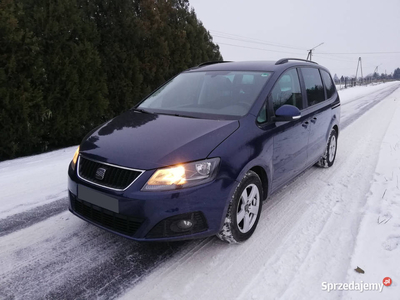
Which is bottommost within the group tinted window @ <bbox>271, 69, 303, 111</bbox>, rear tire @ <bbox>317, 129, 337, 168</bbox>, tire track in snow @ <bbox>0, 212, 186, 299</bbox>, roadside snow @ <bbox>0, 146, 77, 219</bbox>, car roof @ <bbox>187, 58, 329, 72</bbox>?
tire track in snow @ <bbox>0, 212, 186, 299</bbox>

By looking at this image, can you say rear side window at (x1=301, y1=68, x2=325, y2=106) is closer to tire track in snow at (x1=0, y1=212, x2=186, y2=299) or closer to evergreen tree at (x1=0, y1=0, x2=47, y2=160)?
tire track in snow at (x1=0, y1=212, x2=186, y2=299)

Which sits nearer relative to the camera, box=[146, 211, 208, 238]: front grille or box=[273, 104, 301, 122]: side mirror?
box=[146, 211, 208, 238]: front grille

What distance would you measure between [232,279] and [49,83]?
17.7 feet

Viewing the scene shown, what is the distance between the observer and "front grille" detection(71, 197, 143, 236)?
8.20ft

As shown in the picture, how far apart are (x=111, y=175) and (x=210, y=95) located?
5.27 ft

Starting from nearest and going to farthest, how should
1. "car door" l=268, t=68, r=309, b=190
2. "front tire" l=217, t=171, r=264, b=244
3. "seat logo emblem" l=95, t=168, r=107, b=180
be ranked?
"seat logo emblem" l=95, t=168, r=107, b=180 → "front tire" l=217, t=171, r=264, b=244 → "car door" l=268, t=68, r=309, b=190

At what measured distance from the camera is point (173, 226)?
250cm

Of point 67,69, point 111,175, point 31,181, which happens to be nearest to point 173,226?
point 111,175

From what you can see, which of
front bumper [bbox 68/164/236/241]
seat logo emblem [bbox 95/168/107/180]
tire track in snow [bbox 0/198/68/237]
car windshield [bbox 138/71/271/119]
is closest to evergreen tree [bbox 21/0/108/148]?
tire track in snow [bbox 0/198/68/237]

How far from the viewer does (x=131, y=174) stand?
2477 millimetres

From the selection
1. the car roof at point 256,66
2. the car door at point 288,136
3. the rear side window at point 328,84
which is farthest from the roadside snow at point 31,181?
the rear side window at point 328,84

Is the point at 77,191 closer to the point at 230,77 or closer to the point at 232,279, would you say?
the point at 232,279

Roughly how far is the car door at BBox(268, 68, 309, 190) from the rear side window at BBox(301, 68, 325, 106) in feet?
1.10

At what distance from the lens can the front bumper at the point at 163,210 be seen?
242cm
